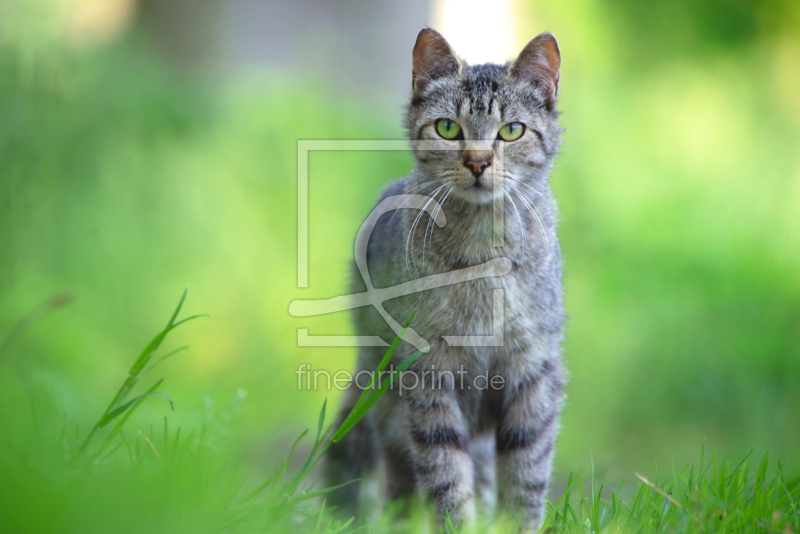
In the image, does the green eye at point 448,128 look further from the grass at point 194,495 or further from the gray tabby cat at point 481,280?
the grass at point 194,495

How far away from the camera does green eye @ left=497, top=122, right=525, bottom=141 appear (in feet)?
5.41

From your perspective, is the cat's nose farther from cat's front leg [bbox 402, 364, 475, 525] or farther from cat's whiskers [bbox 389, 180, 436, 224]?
cat's front leg [bbox 402, 364, 475, 525]

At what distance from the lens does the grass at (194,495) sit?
0.91 meters

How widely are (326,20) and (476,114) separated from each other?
3.20 metres

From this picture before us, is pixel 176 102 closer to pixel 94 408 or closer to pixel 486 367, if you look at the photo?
pixel 94 408

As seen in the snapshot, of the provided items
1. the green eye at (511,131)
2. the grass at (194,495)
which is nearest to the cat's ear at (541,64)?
the green eye at (511,131)

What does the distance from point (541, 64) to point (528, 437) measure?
113 cm

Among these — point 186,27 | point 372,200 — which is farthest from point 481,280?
point 186,27

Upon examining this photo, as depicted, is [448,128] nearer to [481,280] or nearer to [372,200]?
[481,280]

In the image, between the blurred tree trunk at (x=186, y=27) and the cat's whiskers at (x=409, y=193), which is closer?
the cat's whiskers at (x=409, y=193)

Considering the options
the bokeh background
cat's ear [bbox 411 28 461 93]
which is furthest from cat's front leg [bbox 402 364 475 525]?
cat's ear [bbox 411 28 461 93]

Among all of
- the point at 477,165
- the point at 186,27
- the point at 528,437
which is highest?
the point at 186,27

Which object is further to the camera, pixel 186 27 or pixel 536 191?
pixel 186 27

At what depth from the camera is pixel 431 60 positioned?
1.72 meters
